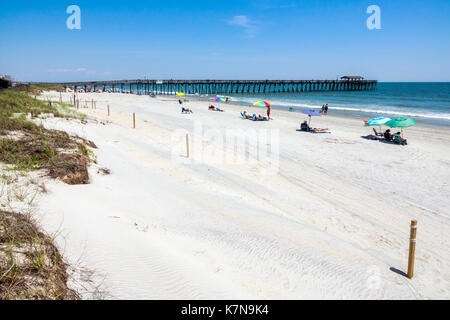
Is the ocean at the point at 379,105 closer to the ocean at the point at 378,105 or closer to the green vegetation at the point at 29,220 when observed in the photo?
the ocean at the point at 378,105

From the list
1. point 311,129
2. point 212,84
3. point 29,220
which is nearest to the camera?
point 29,220

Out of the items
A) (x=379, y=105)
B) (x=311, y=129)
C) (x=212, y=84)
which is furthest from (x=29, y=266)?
(x=212, y=84)

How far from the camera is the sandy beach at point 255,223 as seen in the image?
3.96 m

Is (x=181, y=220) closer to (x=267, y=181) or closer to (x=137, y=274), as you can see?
(x=137, y=274)

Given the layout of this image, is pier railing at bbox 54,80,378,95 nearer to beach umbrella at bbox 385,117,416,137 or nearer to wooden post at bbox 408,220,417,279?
beach umbrella at bbox 385,117,416,137

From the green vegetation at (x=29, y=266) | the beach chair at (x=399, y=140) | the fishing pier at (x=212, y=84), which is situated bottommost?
the green vegetation at (x=29, y=266)

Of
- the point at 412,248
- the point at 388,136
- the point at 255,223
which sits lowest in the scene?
the point at 255,223

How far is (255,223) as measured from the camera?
6.06 m

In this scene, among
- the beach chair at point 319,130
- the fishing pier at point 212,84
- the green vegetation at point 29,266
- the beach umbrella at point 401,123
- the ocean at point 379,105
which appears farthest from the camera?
the fishing pier at point 212,84

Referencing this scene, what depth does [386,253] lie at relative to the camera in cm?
541

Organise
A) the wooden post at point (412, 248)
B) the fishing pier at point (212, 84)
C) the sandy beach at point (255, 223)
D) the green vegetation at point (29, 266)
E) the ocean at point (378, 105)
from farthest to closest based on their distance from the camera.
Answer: the fishing pier at point (212, 84)
the ocean at point (378, 105)
the wooden post at point (412, 248)
the sandy beach at point (255, 223)
the green vegetation at point (29, 266)

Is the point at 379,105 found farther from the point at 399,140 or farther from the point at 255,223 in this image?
the point at 255,223

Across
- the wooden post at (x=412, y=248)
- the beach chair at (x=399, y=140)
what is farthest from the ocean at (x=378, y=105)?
the wooden post at (x=412, y=248)
